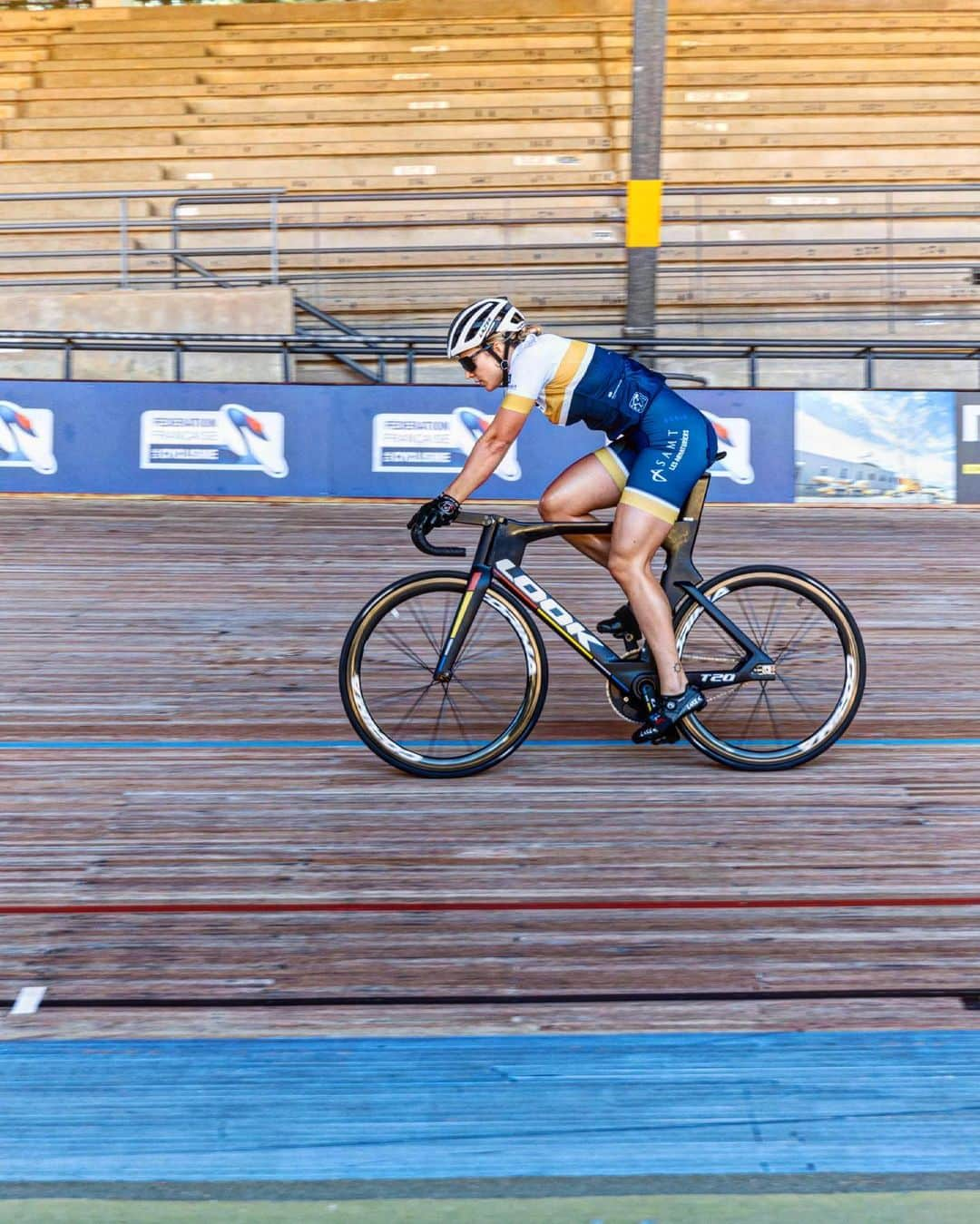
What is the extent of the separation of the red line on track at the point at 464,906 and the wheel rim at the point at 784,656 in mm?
973

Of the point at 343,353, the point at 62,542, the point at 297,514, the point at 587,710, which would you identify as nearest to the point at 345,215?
the point at 343,353

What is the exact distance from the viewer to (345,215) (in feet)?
48.9

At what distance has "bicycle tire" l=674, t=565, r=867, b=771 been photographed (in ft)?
13.7

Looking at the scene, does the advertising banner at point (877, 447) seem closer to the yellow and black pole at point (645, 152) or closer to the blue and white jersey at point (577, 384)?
the yellow and black pole at point (645, 152)

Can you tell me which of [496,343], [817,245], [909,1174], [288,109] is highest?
[288,109]

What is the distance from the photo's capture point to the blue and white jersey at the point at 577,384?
3.92 m

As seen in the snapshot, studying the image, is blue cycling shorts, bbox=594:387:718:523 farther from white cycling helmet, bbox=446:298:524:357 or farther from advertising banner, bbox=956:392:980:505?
advertising banner, bbox=956:392:980:505

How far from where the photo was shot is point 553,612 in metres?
4.23

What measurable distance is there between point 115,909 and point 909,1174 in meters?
1.93

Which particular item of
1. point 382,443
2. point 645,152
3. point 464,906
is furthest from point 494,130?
point 464,906

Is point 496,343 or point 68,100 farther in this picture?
point 68,100

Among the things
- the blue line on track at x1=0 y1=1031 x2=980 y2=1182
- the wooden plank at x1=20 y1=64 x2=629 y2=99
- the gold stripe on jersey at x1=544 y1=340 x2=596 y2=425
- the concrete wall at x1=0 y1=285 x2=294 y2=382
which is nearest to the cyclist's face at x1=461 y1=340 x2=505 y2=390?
the gold stripe on jersey at x1=544 y1=340 x2=596 y2=425

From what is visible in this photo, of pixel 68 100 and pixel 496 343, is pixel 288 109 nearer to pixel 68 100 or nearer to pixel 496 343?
pixel 68 100

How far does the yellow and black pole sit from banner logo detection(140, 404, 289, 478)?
2891 mm
